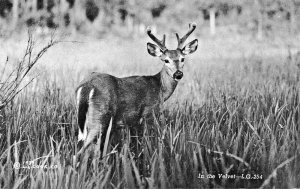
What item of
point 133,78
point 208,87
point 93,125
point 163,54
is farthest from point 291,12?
point 93,125

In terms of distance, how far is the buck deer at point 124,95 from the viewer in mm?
2180

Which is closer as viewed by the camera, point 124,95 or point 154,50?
point 124,95

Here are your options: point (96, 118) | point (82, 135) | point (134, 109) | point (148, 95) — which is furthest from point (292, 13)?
point (82, 135)

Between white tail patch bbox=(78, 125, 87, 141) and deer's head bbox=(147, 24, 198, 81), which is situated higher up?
deer's head bbox=(147, 24, 198, 81)

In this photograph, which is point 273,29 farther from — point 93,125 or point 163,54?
point 93,125

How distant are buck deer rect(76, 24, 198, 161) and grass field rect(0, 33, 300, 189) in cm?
10

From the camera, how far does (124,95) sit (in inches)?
96.5

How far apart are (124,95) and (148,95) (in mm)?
223

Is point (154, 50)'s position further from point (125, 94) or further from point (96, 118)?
point (96, 118)

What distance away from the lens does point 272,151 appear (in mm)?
1784

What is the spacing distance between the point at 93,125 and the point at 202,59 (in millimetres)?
1524

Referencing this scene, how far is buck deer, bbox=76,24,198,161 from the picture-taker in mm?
2180

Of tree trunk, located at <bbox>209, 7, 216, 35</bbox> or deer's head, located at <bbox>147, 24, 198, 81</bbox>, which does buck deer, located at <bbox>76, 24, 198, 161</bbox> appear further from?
tree trunk, located at <bbox>209, 7, 216, 35</bbox>

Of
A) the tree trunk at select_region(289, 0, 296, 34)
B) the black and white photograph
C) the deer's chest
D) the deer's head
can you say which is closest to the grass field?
the black and white photograph
